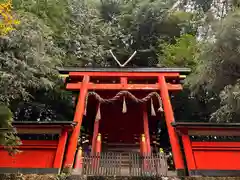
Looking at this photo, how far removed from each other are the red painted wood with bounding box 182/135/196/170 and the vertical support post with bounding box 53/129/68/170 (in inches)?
119

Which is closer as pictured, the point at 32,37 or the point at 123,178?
the point at 123,178

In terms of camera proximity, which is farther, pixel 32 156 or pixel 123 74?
pixel 123 74

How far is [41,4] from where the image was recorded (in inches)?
490

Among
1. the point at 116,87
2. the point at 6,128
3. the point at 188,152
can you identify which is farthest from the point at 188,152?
the point at 6,128

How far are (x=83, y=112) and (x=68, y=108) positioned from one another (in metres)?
4.75

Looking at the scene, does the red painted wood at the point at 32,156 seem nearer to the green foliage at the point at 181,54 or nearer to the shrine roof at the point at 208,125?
the shrine roof at the point at 208,125

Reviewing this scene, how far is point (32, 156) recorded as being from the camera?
25.1 ft

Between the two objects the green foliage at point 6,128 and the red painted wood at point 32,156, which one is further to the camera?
the red painted wood at point 32,156

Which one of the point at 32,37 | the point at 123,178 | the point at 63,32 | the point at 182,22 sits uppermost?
the point at 182,22

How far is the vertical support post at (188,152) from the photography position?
7472 mm

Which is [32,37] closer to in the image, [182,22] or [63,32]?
[63,32]

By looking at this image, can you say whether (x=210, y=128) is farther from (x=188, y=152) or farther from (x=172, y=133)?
(x=172, y=133)

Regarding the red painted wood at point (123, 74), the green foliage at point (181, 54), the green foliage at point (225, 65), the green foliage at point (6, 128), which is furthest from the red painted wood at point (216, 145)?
the green foliage at point (181, 54)

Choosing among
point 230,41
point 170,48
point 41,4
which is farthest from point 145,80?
point 41,4
